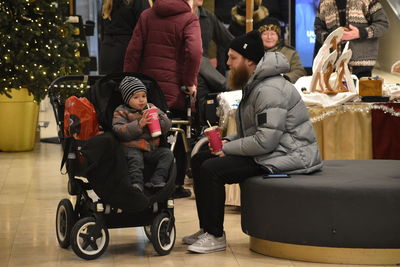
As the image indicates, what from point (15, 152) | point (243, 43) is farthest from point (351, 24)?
point (15, 152)

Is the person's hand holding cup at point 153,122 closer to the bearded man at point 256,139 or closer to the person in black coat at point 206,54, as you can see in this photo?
the bearded man at point 256,139

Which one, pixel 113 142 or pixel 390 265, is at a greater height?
pixel 113 142

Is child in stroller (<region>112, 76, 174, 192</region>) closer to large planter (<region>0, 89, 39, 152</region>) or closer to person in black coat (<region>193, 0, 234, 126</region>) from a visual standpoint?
person in black coat (<region>193, 0, 234, 126</region>)

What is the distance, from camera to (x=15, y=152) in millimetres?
11117

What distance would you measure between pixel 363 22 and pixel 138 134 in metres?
3.49

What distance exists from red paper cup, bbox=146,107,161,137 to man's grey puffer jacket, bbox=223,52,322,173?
0.44 meters

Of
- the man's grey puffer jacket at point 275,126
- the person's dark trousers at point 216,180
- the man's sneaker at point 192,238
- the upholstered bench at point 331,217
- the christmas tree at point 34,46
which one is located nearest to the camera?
the upholstered bench at point 331,217

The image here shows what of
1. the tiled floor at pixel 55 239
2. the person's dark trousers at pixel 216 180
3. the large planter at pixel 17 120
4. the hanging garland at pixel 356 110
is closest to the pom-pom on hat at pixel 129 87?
the person's dark trousers at pixel 216 180

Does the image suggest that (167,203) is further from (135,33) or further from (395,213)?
(135,33)

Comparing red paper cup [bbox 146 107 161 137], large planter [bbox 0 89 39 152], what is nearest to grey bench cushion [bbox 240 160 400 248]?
red paper cup [bbox 146 107 161 137]

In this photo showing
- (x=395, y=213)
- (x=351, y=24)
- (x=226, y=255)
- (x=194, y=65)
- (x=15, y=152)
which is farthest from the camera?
(x=15, y=152)

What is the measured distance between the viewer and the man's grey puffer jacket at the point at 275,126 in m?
5.75

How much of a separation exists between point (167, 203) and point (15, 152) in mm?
5389

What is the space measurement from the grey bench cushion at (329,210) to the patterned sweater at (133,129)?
70 cm
